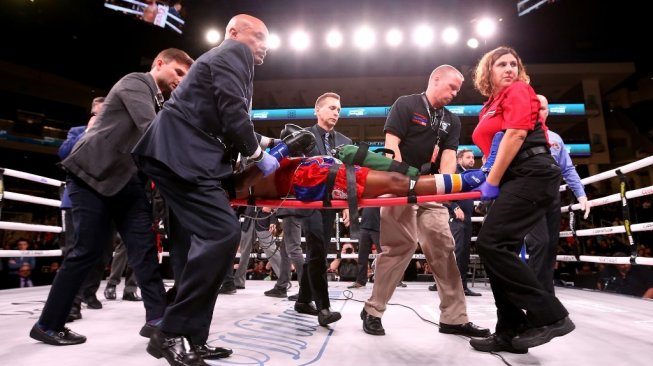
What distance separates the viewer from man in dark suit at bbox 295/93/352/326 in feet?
7.84

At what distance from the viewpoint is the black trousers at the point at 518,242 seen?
164cm

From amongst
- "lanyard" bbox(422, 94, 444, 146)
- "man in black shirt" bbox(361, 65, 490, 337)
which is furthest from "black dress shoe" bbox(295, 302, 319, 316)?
"lanyard" bbox(422, 94, 444, 146)

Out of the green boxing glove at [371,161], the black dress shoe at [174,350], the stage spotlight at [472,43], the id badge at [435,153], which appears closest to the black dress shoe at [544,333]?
the green boxing glove at [371,161]

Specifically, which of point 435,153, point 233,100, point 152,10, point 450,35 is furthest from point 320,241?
point 152,10

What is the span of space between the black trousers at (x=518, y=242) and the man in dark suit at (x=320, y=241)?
975 millimetres

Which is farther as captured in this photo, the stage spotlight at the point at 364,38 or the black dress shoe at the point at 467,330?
the stage spotlight at the point at 364,38

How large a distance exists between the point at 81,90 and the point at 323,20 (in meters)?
11.1

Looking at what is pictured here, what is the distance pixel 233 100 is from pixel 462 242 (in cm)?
342

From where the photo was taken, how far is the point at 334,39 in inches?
345

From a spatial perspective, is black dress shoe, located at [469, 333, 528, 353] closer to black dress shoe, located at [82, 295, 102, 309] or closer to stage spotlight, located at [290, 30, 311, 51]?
black dress shoe, located at [82, 295, 102, 309]

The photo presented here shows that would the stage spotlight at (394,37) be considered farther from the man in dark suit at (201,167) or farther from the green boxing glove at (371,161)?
the man in dark suit at (201,167)

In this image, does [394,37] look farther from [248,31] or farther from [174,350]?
[174,350]

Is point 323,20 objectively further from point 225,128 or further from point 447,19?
point 225,128

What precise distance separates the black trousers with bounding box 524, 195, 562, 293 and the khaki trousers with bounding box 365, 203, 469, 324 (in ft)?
3.10
